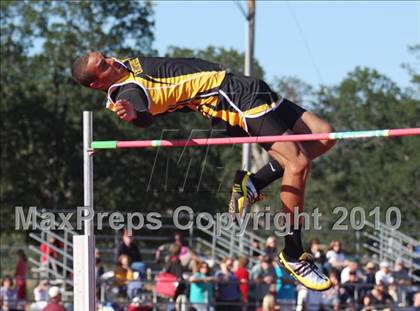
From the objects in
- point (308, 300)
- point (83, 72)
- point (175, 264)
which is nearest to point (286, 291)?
point (308, 300)

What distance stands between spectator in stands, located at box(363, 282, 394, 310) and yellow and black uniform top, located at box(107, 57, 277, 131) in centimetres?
635

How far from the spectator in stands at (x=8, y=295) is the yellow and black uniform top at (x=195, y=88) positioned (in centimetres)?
728

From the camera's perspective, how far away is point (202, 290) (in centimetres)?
1247

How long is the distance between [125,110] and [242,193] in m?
1.10

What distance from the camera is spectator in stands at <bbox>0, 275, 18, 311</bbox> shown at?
13.5 metres

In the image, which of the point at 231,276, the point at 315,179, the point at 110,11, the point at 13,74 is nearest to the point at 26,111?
the point at 13,74

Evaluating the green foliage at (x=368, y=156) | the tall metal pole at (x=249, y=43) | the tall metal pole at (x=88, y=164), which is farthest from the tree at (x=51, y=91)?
the tall metal pole at (x=88, y=164)

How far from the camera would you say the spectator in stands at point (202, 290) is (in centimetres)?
1245

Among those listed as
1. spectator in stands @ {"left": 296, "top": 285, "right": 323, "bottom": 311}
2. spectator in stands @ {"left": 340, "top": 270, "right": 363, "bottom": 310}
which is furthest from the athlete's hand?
spectator in stands @ {"left": 340, "top": 270, "right": 363, "bottom": 310}

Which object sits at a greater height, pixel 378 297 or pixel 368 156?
pixel 368 156

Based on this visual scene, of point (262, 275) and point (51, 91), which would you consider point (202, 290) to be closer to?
point (262, 275)

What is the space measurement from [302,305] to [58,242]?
18.1 ft

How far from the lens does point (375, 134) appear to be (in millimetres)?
6281

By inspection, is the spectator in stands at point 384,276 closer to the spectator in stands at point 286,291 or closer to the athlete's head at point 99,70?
the spectator in stands at point 286,291
